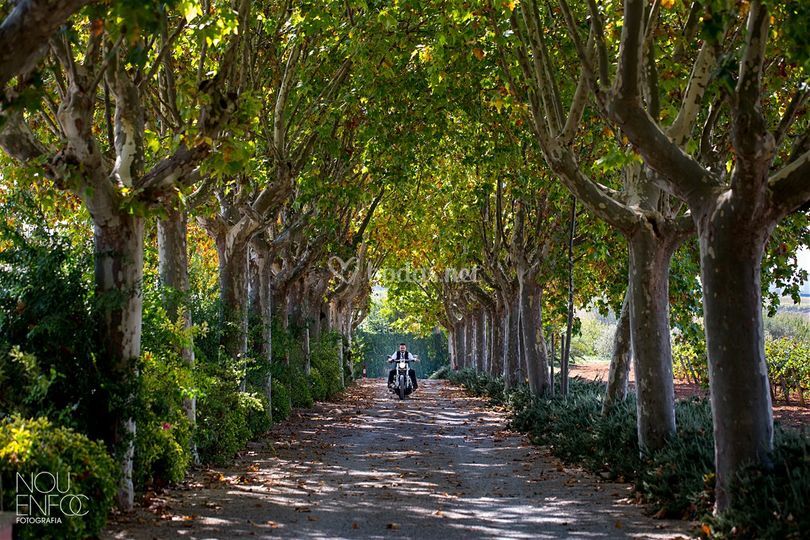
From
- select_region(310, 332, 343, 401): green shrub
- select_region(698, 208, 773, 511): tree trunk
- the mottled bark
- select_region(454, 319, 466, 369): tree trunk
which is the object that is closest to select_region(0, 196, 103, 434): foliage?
select_region(698, 208, 773, 511): tree trunk

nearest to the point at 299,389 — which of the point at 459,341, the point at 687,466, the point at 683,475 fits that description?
the point at 687,466

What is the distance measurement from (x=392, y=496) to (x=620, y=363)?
5.36 metres

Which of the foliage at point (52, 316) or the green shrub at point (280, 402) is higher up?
the foliage at point (52, 316)

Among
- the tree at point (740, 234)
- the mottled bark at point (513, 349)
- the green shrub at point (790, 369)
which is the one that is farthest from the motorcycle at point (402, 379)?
the tree at point (740, 234)

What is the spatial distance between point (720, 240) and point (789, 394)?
24.9 metres

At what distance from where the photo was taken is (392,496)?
10.2 metres

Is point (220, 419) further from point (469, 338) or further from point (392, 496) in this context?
point (469, 338)

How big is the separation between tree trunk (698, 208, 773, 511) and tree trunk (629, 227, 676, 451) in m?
2.78

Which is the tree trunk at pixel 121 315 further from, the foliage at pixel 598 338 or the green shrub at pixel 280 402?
the foliage at pixel 598 338

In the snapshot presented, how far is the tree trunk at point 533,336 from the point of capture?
20.2 meters

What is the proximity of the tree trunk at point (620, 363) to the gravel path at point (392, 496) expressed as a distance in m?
1.51

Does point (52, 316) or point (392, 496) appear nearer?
point (52, 316)

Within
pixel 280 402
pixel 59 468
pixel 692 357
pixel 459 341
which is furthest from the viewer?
pixel 459 341

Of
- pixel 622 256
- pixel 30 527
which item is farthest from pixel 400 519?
pixel 622 256
